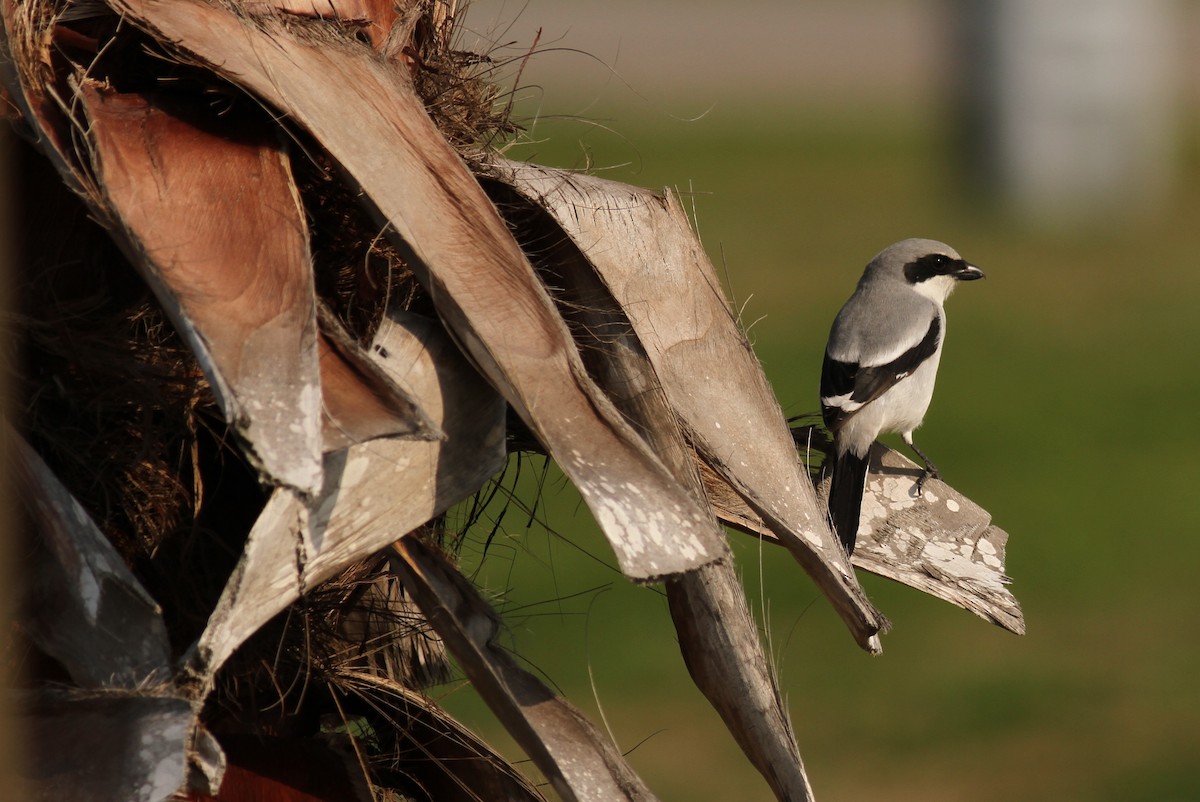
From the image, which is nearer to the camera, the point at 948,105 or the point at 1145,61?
the point at 1145,61

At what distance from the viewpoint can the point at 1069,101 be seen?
2295 cm

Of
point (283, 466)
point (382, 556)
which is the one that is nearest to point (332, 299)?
point (382, 556)

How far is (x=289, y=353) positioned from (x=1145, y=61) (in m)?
23.3

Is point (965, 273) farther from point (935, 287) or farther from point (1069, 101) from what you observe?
point (1069, 101)

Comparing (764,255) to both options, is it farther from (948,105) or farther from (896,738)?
(896,738)

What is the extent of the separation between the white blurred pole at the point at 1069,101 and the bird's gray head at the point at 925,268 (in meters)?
17.8

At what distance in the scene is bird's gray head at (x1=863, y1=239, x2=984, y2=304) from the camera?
233 inches

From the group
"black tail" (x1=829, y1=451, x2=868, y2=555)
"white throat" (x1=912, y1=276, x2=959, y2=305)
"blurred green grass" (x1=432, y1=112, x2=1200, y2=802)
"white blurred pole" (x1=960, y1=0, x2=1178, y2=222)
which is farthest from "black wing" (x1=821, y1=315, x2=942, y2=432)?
"white blurred pole" (x1=960, y1=0, x2=1178, y2=222)

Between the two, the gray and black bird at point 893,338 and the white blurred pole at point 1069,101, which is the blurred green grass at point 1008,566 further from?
the white blurred pole at point 1069,101

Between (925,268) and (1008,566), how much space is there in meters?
5.29

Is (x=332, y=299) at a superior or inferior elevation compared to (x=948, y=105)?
superior

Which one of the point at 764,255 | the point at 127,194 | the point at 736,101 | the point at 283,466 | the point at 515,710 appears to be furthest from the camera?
the point at 736,101

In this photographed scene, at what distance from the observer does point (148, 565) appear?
253 cm

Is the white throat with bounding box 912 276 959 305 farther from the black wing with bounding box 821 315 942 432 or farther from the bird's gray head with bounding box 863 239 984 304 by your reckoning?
the black wing with bounding box 821 315 942 432
